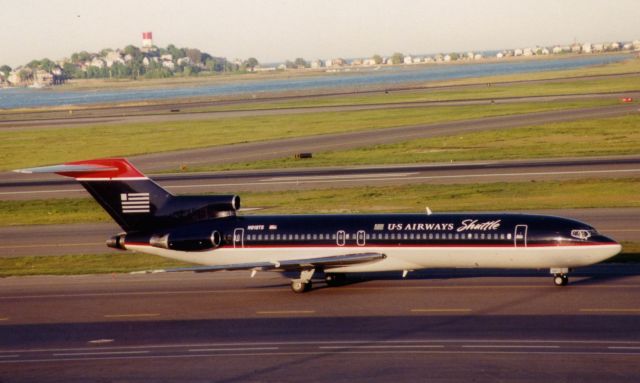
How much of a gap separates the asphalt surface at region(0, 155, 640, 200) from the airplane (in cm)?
3001

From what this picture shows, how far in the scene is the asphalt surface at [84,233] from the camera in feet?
178

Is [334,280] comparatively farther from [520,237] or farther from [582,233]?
[582,233]

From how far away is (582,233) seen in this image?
129ft

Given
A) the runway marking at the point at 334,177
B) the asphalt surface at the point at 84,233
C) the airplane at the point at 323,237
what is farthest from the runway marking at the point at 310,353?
the runway marking at the point at 334,177

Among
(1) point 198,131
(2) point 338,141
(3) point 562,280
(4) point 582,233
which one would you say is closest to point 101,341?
(3) point 562,280

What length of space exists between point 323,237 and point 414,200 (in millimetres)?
24469

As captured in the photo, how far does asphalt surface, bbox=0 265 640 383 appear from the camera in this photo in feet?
97.0

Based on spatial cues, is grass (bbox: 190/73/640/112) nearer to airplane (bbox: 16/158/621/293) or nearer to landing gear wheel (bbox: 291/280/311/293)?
airplane (bbox: 16/158/621/293)

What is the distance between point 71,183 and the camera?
85.9 metres

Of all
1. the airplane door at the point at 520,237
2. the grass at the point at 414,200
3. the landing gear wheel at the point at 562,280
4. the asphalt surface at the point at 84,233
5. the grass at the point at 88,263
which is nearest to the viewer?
the airplane door at the point at 520,237

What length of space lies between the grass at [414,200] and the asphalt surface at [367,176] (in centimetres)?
313

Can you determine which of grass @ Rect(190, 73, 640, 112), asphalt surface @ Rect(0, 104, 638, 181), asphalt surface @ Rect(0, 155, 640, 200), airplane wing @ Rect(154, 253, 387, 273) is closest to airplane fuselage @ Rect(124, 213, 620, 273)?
airplane wing @ Rect(154, 253, 387, 273)

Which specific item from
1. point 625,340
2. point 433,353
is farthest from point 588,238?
point 433,353

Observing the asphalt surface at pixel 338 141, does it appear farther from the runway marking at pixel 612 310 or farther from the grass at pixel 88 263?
the runway marking at pixel 612 310
